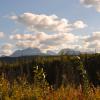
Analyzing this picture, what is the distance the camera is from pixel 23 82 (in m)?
12.3

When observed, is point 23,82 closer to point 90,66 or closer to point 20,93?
point 20,93

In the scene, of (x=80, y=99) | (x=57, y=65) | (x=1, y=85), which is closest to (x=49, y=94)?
(x=80, y=99)

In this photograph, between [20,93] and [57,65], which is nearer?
[20,93]

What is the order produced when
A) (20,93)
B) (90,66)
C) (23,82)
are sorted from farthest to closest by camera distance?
1. (90,66)
2. (23,82)
3. (20,93)

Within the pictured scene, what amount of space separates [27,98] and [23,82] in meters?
1.42

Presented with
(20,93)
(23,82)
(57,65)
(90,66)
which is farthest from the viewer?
(57,65)

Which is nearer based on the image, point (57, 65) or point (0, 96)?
point (0, 96)

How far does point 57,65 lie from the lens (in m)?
76.0

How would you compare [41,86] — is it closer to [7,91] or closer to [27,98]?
[27,98]

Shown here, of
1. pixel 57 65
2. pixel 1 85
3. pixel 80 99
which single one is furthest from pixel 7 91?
pixel 57 65

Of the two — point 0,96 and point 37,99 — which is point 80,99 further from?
point 0,96

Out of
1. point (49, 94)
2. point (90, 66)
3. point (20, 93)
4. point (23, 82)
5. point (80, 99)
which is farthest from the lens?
point (90, 66)

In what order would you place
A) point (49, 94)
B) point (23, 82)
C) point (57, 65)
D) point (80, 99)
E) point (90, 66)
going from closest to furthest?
point (80, 99) → point (49, 94) → point (23, 82) → point (90, 66) → point (57, 65)

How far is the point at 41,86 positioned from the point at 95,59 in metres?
59.5
